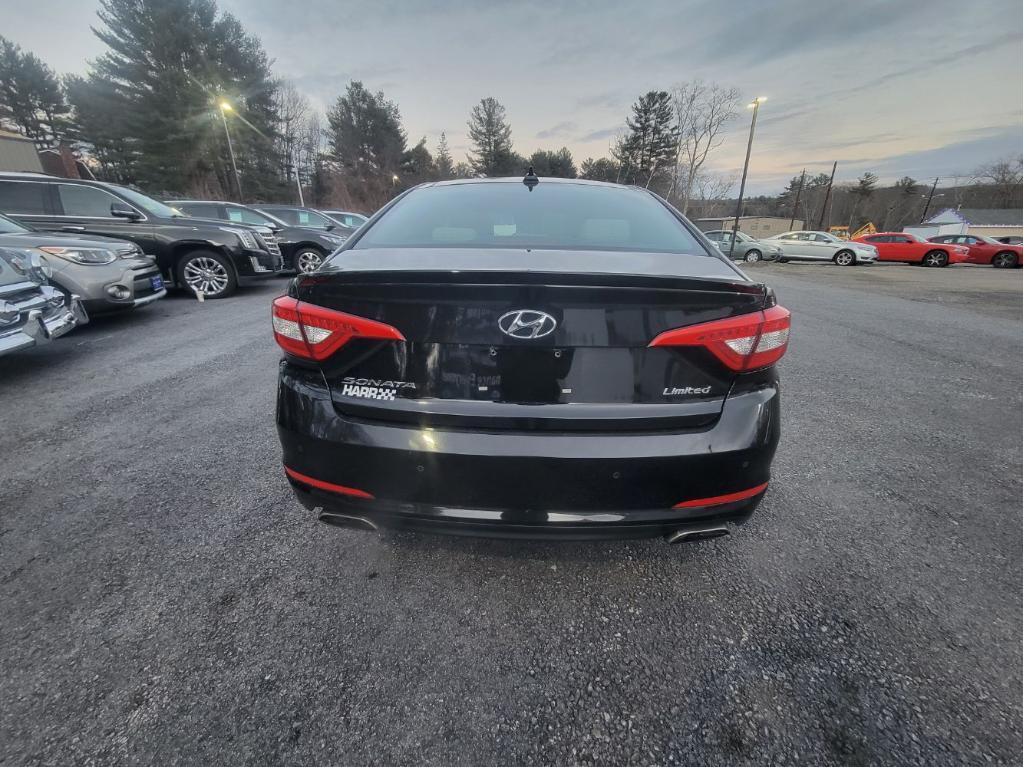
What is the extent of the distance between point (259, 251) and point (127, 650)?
7570 millimetres

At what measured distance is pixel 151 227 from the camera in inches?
265

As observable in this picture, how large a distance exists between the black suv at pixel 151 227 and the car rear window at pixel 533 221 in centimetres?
652

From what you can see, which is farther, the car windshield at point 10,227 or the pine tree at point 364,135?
the pine tree at point 364,135

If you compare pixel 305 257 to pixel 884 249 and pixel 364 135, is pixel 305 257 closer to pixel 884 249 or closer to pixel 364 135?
pixel 884 249

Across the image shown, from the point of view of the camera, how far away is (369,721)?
1.25 metres

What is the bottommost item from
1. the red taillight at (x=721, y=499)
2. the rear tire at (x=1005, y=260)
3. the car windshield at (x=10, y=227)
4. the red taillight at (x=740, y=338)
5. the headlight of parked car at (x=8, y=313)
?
the rear tire at (x=1005, y=260)

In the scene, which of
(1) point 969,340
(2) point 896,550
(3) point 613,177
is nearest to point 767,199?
(3) point 613,177

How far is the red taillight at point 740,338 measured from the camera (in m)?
1.27

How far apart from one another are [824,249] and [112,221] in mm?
25189

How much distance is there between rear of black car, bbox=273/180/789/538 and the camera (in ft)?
4.14

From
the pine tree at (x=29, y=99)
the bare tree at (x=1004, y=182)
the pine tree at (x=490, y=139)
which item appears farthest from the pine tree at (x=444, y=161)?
the bare tree at (x=1004, y=182)

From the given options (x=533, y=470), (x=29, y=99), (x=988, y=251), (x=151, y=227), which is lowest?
(x=988, y=251)

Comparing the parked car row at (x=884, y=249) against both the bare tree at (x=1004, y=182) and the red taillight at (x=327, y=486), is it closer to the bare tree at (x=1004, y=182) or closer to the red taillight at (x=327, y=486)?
the red taillight at (x=327, y=486)

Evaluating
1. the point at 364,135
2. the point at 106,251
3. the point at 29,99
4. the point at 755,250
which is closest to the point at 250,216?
the point at 106,251
